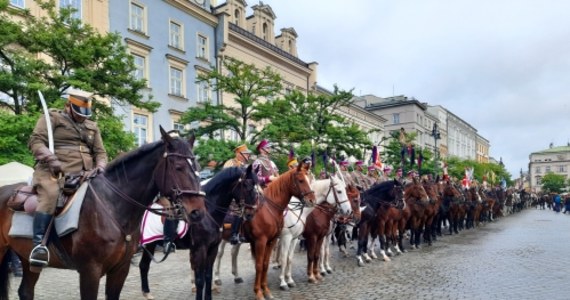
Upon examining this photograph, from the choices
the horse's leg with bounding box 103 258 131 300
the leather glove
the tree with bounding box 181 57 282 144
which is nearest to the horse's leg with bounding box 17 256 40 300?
the horse's leg with bounding box 103 258 131 300

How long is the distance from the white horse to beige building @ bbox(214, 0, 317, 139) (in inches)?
761

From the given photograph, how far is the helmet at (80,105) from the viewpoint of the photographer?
488 cm

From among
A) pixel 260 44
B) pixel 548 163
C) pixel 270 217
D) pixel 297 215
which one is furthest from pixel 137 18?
pixel 548 163

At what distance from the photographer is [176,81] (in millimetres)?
28172

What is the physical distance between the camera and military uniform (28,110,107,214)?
4.55 meters

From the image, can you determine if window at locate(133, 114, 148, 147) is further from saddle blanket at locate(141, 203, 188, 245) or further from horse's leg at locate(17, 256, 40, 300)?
horse's leg at locate(17, 256, 40, 300)

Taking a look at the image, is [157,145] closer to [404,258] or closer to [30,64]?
[404,258]

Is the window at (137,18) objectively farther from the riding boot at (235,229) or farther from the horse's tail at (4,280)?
the horse's tail at (4,280)

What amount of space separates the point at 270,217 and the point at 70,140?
416 centimetres

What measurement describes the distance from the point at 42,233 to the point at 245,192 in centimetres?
356

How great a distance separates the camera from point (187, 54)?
28812 millimetres

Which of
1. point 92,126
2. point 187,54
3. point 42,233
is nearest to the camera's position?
point 42,233

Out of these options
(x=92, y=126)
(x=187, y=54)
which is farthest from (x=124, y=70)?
(x=187, y=54)

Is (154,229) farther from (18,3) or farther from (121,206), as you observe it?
(18,3)
